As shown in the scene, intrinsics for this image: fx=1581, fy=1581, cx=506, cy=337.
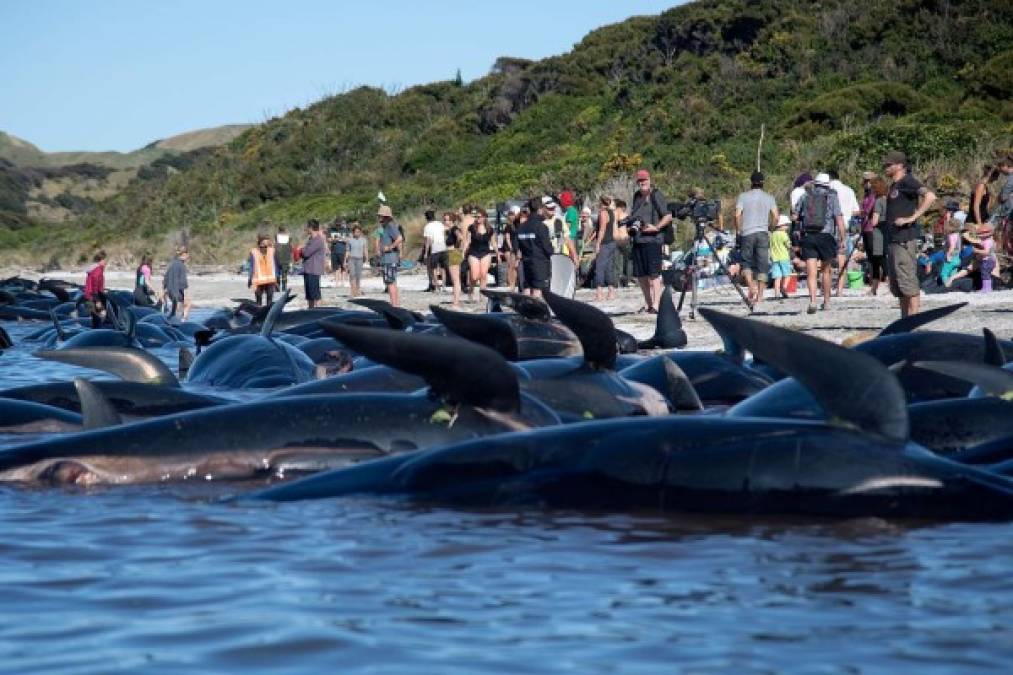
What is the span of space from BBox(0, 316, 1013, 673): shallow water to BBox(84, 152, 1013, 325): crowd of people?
10072 millimetres

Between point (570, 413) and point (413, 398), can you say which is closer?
point (413, 398)

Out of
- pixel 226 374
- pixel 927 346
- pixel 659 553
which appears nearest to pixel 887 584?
pixel 659 553

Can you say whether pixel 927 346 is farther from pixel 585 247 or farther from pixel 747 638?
pixel 585 247

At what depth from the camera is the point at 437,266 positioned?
31156mm

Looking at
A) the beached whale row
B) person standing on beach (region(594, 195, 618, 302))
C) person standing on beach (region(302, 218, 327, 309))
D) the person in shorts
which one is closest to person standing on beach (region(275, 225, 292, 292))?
person standing on beach (region(302, 218, 327, 309))

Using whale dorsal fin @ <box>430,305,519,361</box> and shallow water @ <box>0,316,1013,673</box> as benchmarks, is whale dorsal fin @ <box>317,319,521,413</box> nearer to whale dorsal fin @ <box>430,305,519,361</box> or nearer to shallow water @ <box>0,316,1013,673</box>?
Answer: whale dorsal fin @ <box>430,305,519,361</box>

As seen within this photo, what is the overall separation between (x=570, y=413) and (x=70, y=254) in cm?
7758

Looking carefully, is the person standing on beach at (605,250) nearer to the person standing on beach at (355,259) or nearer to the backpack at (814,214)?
the backpack at (814,214)

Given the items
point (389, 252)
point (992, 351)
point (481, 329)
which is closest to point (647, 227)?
point (389, 252)

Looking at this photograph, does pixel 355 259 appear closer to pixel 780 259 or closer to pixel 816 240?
pixel 780 259

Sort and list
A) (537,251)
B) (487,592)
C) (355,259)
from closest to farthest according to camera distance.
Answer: (487,592) → (537,251) → (355,259)

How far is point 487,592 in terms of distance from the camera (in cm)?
416

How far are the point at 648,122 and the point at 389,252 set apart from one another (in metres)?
32.7

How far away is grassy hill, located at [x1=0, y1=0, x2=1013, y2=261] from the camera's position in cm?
4506
